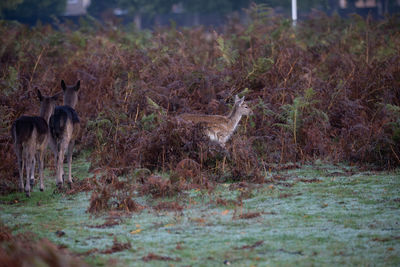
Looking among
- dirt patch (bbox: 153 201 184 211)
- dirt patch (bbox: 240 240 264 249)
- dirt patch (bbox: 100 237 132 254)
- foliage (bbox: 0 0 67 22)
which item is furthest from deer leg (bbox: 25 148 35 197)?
foliage (bbox: 0 0 67 22)

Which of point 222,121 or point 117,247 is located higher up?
point 222,121

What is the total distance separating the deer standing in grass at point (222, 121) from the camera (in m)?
11.4

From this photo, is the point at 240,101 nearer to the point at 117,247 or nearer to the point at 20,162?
the point at 20,162

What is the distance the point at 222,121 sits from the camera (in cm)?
1191

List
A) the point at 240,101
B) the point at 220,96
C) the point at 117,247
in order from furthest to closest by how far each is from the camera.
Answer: the point at 220,96 → the point at 240,101 → the point at 117,247

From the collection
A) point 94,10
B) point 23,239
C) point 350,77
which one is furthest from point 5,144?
point 94,10

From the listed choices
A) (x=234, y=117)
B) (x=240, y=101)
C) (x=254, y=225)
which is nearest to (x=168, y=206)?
(x=254, y=225)

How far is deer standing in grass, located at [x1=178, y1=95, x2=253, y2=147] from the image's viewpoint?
11.4 metres

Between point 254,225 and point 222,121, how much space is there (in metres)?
5.07

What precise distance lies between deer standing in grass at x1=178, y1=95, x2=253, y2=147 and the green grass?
7.28 feet

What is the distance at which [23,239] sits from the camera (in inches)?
253

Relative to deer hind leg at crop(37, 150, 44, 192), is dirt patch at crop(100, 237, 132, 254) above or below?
below

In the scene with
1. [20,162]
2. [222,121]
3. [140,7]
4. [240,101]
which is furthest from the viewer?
[140,7]

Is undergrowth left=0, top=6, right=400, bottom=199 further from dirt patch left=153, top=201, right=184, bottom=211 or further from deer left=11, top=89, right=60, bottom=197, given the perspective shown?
dirt patch left=153, top=201, right=184, bottom=211
